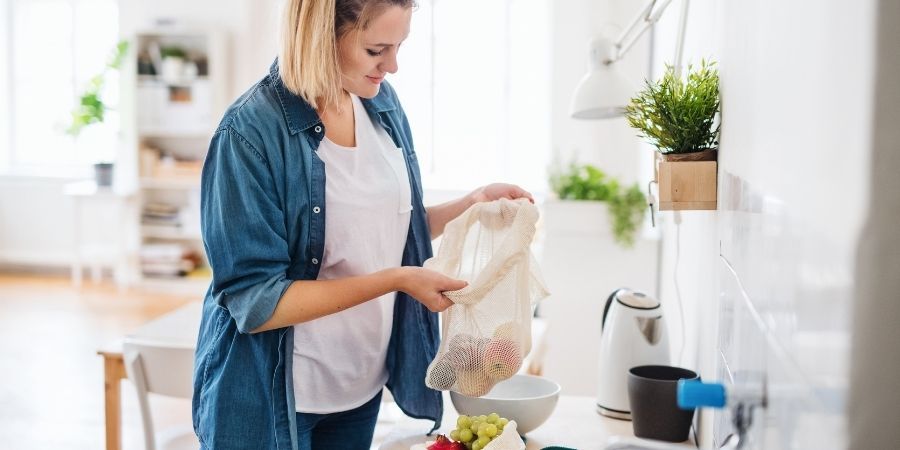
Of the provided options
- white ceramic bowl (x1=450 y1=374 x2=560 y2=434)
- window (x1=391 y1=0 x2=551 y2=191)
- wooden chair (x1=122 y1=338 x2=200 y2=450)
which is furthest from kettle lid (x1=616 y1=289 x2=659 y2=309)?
window (x1=391 y1=0 x2=551 y2=191)

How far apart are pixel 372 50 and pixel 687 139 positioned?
1.79ft

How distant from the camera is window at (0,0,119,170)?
24.9 ft

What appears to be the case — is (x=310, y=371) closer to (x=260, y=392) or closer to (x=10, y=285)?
(x=260, y=392)

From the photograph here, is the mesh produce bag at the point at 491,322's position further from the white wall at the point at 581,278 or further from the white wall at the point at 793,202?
the white wall at the point at 581,278

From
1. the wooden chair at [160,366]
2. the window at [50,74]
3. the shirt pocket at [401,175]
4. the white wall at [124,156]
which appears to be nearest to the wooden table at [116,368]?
the wooden chair at [160,366]

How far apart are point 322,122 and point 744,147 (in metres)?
0.74

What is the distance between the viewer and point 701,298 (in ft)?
5.68

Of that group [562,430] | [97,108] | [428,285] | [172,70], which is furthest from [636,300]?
[97,108]

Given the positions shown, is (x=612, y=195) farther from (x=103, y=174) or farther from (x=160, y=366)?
(x=103, y=174)

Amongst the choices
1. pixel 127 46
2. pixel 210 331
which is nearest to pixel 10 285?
pixel 127 46

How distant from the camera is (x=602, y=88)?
7.70 feet

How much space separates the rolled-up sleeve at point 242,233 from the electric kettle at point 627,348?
749mm

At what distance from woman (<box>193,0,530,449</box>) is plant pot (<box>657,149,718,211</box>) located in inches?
14.6

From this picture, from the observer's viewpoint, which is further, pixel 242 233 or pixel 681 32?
pixel 681 32
